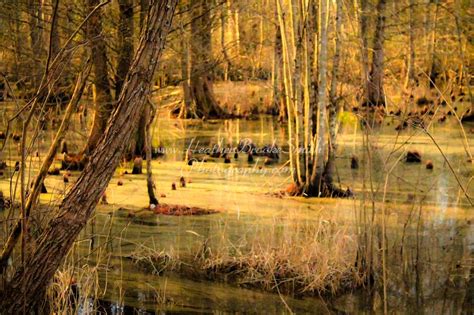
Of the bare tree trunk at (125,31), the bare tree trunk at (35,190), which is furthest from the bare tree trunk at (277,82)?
the bare tree trunk at (35,190)

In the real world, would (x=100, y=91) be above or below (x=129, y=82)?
above

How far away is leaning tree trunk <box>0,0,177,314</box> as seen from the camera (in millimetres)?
3760

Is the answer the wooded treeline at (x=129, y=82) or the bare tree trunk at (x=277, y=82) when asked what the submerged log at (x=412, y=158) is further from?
the bare tree trunk at (x=277, y=82)

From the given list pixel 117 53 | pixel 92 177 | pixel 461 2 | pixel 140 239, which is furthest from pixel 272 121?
pixel 92 177

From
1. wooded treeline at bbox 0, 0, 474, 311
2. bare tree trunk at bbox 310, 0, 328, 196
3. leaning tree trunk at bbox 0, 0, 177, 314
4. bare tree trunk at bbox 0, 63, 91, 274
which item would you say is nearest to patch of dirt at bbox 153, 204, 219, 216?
wooded treeline at bbox 0, 0, 474, 311

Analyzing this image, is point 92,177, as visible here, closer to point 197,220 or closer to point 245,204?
point 197,220

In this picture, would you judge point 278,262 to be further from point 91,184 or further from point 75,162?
point 75,162

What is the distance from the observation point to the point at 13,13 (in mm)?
9359

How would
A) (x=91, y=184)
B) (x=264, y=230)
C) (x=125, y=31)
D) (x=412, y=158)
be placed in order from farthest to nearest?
(x=412, y=158) → (x=125, y=31) → (x=264, y=230) → (x=91, y=184)

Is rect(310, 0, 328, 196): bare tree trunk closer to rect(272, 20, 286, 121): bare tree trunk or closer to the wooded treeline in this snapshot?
the wooded treeline

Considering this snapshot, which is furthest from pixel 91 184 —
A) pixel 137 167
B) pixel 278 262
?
pixel 137 167

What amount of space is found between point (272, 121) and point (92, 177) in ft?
46.5

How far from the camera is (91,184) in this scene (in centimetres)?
378

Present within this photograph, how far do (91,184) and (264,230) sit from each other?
122 inches
